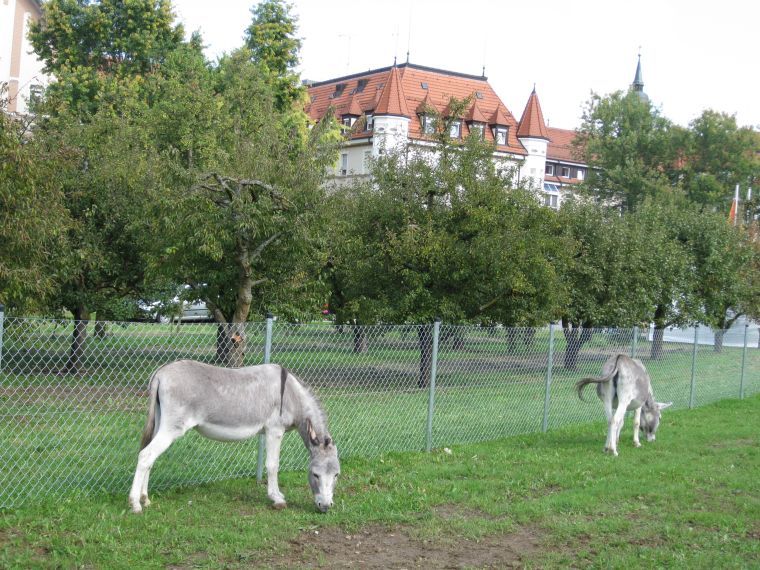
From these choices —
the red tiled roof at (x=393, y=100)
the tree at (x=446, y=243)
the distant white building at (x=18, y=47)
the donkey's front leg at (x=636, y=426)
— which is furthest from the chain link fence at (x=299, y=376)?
the red tiled roof at (x=393, y=100)

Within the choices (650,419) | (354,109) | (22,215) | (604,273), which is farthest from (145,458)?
(354,109)

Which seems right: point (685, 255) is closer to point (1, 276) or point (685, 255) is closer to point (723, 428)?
point (723, 428)

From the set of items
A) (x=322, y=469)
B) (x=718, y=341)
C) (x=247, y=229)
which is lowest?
(x=322, y=469)

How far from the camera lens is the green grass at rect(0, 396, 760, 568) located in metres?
6.22

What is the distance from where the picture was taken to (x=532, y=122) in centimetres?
5894

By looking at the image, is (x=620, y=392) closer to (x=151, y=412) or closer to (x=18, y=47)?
(x=151, y=412)

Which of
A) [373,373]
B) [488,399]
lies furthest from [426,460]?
[488,399]

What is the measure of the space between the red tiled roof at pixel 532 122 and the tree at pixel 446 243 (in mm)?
42931

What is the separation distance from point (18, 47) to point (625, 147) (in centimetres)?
3434

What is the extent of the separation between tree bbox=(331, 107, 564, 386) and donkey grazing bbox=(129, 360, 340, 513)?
812 centimetres

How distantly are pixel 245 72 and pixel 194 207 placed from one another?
12.1 meters

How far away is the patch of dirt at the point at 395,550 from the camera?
6.25 metres

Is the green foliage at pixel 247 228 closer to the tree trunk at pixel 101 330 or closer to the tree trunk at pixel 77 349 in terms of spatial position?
the tree trunk at pixel 77 349

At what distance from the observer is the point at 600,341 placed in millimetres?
13711
